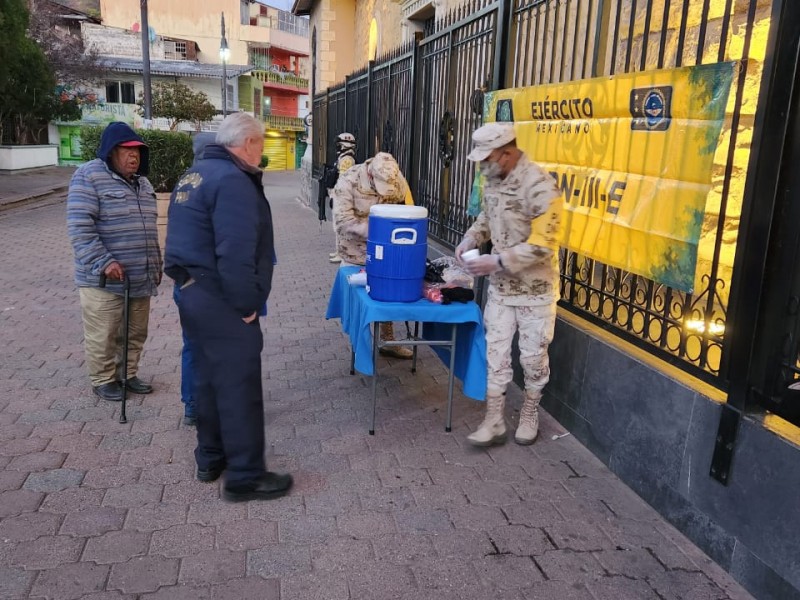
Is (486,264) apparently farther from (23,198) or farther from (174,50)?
(174,50)

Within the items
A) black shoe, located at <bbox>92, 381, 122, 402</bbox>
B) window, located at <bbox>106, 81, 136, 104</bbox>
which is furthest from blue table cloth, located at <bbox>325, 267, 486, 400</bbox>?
window, located at <bbox>106, 81, 136, 104</bbox>

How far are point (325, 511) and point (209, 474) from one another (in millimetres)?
698

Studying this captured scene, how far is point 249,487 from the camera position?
3449 millimetres

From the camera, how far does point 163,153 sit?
9.65 meters

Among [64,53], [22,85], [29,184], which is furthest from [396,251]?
[64,53]

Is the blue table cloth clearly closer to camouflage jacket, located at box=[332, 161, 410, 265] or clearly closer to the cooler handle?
the cooler handle

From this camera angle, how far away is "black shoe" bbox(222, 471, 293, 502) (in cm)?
344

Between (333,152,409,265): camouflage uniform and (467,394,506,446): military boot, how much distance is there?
1.68 metres

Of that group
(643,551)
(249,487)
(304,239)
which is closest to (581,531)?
(643,551)

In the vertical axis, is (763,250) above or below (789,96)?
below

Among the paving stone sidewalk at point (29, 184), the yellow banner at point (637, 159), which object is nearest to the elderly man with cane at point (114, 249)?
the yellow banner at point (637, 159)

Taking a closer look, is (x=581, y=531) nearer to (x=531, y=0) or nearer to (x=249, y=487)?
(x=249, y=487)

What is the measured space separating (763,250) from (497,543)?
5.75 feet

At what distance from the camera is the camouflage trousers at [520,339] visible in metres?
4.01
